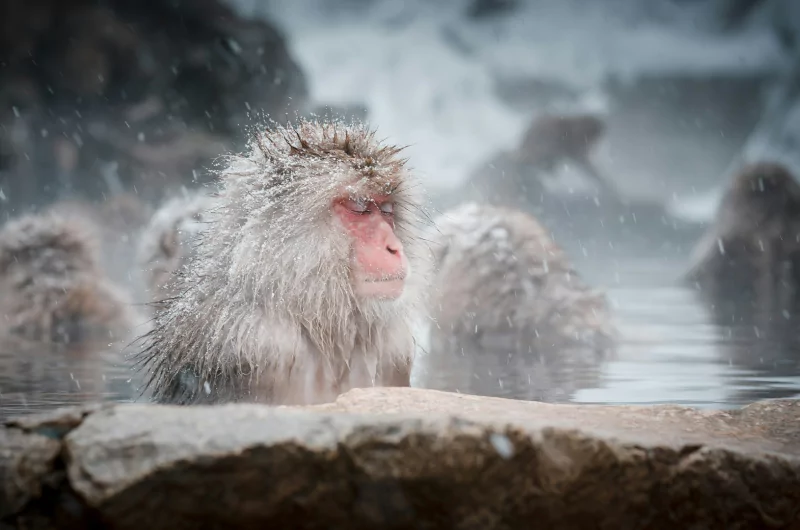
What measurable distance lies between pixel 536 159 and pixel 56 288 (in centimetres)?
319

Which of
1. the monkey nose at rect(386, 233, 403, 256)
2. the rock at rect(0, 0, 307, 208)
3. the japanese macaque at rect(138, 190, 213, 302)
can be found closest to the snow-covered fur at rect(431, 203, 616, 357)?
the japanese macaque at rect(138, 190, 213, 302)

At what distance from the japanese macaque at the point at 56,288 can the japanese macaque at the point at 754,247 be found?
11.4ft

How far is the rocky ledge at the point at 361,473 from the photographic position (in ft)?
3.61

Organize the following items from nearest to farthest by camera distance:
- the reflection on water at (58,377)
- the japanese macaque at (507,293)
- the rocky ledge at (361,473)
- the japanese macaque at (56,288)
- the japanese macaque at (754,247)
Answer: the rocky ledge at (361,473), the reflection on water at (58,377), the japanese macaque at (507,293), the japanese macaque at (56,288), the japanese macaque at (754,247)

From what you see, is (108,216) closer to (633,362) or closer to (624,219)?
(624,219)

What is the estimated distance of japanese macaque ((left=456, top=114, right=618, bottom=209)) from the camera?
556 centimetres

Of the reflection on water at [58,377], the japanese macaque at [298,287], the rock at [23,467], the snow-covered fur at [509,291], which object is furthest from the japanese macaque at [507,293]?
the rock at [23,467]

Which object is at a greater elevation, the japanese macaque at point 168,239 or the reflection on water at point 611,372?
the japanese macaque at point 168,239

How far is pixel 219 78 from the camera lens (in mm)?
6512

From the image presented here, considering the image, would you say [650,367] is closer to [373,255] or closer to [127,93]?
[373,255]

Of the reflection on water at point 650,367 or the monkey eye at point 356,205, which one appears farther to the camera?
the reflection on water at point 650,367

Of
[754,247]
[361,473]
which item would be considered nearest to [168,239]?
[754,247]

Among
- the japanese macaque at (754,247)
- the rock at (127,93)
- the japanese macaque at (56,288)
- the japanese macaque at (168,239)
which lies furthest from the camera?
the rock at (127,93)

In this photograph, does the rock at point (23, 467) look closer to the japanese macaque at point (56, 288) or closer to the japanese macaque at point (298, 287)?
the japanese macaque at point (298, 287)
